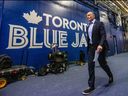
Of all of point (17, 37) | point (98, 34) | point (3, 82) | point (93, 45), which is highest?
point (17, 37)

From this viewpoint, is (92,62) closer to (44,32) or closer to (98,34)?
(98,34)

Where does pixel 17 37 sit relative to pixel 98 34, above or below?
above

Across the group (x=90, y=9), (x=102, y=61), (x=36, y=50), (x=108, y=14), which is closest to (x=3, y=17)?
(x=36, y=50)

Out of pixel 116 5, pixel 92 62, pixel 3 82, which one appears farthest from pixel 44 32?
pixel 116 5

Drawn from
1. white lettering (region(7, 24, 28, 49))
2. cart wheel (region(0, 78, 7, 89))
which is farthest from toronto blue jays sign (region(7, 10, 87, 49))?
cart wheel (region(0, 78, 7, 89))

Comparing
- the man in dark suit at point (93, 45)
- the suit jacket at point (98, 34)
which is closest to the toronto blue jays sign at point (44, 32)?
the man in dark suit at point (93, 45)

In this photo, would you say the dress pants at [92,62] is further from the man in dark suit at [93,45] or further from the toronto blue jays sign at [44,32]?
the toronto blue jays sign at [44,32]

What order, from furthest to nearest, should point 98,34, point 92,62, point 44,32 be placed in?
1. point 44,32
2. point 98,34
3. point 92,62

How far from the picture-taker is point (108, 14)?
12.1 metres

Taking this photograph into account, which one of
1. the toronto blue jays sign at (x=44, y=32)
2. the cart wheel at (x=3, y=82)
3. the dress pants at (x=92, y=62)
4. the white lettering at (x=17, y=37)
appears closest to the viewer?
the dress pants at (x=92, y=62)

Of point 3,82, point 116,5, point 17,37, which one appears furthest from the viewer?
point 116,5

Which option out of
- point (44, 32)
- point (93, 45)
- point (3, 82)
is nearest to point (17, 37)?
point (44, 32)

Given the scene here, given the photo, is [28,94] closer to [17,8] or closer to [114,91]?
[114,91]

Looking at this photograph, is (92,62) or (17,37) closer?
(92,62)
